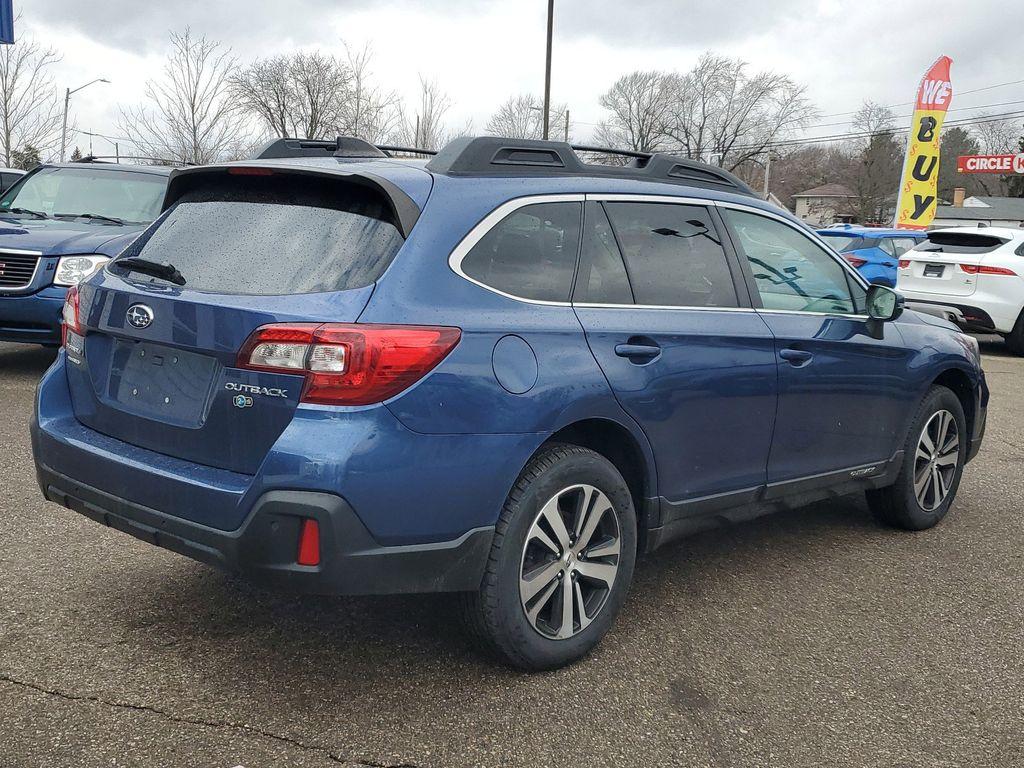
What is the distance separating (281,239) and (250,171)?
0.36 meters

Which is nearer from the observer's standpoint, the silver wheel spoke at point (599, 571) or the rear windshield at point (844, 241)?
the silver wheel spoke at point (599, 571)

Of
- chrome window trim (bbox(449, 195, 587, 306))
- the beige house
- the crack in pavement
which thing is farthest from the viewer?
the beige house

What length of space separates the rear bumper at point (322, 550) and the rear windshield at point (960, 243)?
12.0 meters

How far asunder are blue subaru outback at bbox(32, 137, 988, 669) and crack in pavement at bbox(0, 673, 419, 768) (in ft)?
1.47

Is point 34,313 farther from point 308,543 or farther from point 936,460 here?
point 936,460

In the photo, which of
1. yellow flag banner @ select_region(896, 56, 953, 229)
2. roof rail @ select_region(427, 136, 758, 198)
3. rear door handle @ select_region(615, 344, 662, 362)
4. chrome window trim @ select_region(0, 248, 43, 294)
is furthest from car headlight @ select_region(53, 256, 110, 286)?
yellow flag banner @ select_region(896, 56, 953, 229)

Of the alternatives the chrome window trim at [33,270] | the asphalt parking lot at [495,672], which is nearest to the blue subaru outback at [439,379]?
the asphalt parking lot at [495,672]

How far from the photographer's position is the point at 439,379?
9.21ft

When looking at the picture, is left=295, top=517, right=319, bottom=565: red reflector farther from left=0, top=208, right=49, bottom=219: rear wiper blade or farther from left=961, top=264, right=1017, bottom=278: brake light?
left=961, top=264, right=1017, bottom=278: brake light

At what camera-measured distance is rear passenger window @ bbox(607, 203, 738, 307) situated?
3592 millimetres

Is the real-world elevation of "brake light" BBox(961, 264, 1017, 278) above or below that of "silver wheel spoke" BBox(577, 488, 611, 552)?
above

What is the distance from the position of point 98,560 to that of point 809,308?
10.5 feet

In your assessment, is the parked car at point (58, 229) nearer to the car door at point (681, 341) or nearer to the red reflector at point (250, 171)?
the red reflector at point (250, 171)

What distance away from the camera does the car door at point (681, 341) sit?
3385 mm
